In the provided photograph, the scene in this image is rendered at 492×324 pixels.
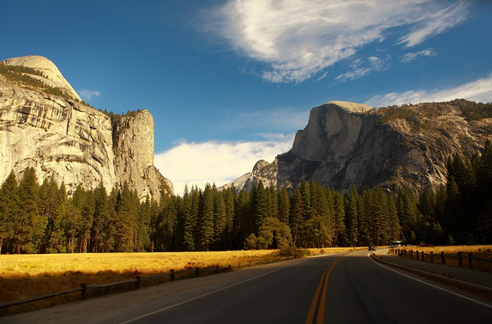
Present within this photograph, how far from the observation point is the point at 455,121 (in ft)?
634

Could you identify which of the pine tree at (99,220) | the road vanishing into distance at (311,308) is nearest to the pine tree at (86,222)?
the pine tree at (99,220)

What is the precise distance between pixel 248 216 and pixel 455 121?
605 ft

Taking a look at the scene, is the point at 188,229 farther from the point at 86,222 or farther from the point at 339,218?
the point at 339,218

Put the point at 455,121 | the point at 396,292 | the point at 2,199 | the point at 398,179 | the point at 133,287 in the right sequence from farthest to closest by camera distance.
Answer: the point at 455,121 < the point at 398,179 < the point at 2,199 < the point at 133,287 < the point at 396,292

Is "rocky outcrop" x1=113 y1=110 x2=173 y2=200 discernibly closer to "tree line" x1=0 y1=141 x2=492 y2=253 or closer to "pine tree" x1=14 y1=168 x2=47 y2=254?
"tree line" x1=0 y1=141 x2=492 y2=253

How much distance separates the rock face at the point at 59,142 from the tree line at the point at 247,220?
55.1 metres

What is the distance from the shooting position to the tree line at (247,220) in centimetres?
6019

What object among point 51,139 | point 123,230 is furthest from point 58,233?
point 51,139

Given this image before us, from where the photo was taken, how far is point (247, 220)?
3164 inches

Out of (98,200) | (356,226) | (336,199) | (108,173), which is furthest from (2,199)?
(108,173)

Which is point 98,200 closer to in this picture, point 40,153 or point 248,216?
point 248,216

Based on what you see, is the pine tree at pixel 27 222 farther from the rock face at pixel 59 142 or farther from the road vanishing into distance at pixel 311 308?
the road vanishing into distance at pixel 311 308

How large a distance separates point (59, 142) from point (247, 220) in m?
113

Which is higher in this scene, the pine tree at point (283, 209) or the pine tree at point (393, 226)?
the pine tree at point (283, 209)
